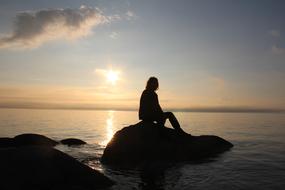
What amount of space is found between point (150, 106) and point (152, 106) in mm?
103

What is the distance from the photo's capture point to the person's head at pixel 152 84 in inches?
605

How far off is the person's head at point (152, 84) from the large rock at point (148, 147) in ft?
6.32

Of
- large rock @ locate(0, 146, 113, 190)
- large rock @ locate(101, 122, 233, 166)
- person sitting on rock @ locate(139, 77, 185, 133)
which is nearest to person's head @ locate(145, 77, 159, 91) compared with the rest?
person sitting on rock @ locate(139, 77, 185, 133)

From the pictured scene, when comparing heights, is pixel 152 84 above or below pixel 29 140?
above

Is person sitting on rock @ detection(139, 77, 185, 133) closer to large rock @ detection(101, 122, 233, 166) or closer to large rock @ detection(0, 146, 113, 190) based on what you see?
large rock @ detection(101, 122, 233, 166)

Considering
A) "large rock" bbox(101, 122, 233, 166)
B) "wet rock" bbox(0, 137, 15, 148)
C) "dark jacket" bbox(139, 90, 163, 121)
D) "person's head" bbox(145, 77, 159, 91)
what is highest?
"person's head" bbox(145, 77, 159, 91)

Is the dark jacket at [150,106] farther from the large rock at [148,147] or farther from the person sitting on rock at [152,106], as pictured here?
the large rock at [148,147]

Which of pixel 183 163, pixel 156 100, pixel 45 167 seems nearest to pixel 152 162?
pixel 183 163

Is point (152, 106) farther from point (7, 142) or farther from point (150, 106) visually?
point (7, 142)

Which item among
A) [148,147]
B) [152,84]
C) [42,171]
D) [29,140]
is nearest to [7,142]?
[29,140]

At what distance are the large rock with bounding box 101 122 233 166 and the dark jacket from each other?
47 cm

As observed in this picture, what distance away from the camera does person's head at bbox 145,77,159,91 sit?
1538cm

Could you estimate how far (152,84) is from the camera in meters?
15.4

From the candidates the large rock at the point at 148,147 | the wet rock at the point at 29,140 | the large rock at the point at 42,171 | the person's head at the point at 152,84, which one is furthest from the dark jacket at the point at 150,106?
the wet rock at the point at 29,140
